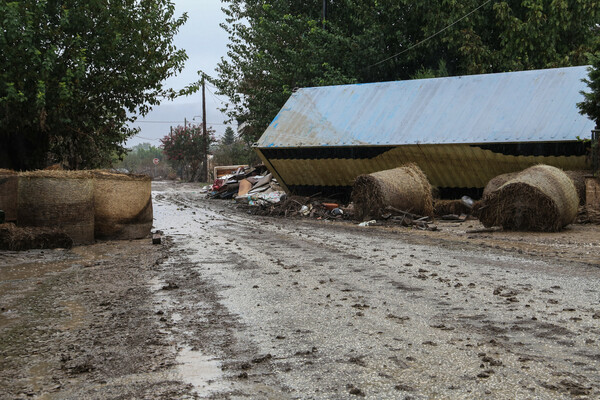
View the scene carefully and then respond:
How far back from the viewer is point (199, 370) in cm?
414

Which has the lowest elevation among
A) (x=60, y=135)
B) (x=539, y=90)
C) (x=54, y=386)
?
(x=54, y=386)

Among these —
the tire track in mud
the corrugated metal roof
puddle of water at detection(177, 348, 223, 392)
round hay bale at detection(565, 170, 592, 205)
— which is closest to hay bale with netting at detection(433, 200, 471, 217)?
the corrugated metal roof

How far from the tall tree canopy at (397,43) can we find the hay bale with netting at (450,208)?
31.5 ft

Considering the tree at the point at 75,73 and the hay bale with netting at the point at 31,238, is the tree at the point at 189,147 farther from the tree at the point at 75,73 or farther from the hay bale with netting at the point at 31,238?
the hay bale with netting at the point at 31,238

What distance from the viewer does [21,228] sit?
10.7 m

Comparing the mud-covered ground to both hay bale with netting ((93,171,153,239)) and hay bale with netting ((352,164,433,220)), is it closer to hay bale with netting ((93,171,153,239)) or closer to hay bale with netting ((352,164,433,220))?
hay bale with netting ((93,171,153,239))

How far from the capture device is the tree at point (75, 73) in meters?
A: 15.0

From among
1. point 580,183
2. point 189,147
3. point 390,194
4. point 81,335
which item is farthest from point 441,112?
point 189,147

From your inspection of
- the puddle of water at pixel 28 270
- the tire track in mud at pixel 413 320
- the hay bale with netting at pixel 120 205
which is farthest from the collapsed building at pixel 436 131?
the puddle of water at pixel 28 270

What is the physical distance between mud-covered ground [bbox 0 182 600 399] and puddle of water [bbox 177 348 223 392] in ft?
0.05

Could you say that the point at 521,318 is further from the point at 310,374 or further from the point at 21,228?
the point at 21,228

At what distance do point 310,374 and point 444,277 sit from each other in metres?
4.14

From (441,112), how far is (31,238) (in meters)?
13.7

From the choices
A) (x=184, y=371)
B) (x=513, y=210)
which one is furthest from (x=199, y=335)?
(x=513, y=210)
